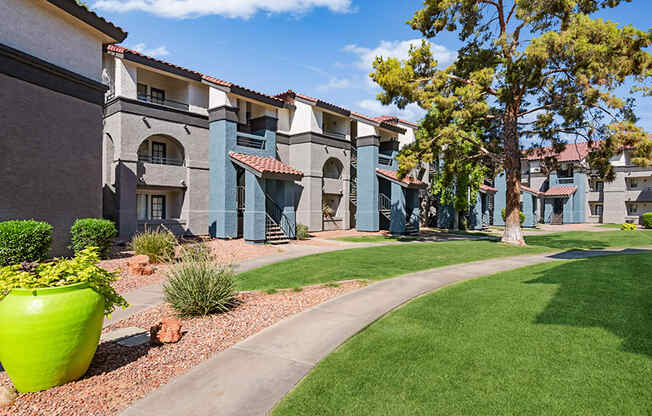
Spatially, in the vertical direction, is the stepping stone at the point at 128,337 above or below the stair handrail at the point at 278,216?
below

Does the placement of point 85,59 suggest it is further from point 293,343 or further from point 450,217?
point 450,217

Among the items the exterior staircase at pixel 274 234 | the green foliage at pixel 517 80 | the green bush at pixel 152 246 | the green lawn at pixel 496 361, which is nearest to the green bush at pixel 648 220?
the green foliage at pixel 517 80

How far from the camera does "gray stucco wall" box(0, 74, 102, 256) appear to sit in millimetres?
10930

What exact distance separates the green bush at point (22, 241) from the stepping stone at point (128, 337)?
5.02 meters

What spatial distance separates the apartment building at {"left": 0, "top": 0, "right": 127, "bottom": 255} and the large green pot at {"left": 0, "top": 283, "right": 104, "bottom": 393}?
347 inches

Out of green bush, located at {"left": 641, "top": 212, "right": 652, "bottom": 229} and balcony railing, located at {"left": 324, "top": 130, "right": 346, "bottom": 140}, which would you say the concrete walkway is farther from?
green bush, located at {"left": 641, "top": 212, "right": 652, "bottom": 229}

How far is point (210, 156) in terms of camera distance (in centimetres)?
2136

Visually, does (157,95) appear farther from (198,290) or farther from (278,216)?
(198,290)

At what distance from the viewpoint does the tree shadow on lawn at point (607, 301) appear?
5.50m

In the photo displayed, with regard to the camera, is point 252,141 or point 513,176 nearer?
point 513,176

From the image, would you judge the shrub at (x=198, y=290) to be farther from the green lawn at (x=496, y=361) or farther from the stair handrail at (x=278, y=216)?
the stair handrail at (x=278, y=216)

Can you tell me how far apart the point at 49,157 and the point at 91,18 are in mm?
5213

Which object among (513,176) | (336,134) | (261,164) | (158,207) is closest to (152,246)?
(261,164)

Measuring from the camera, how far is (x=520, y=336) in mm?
5488
